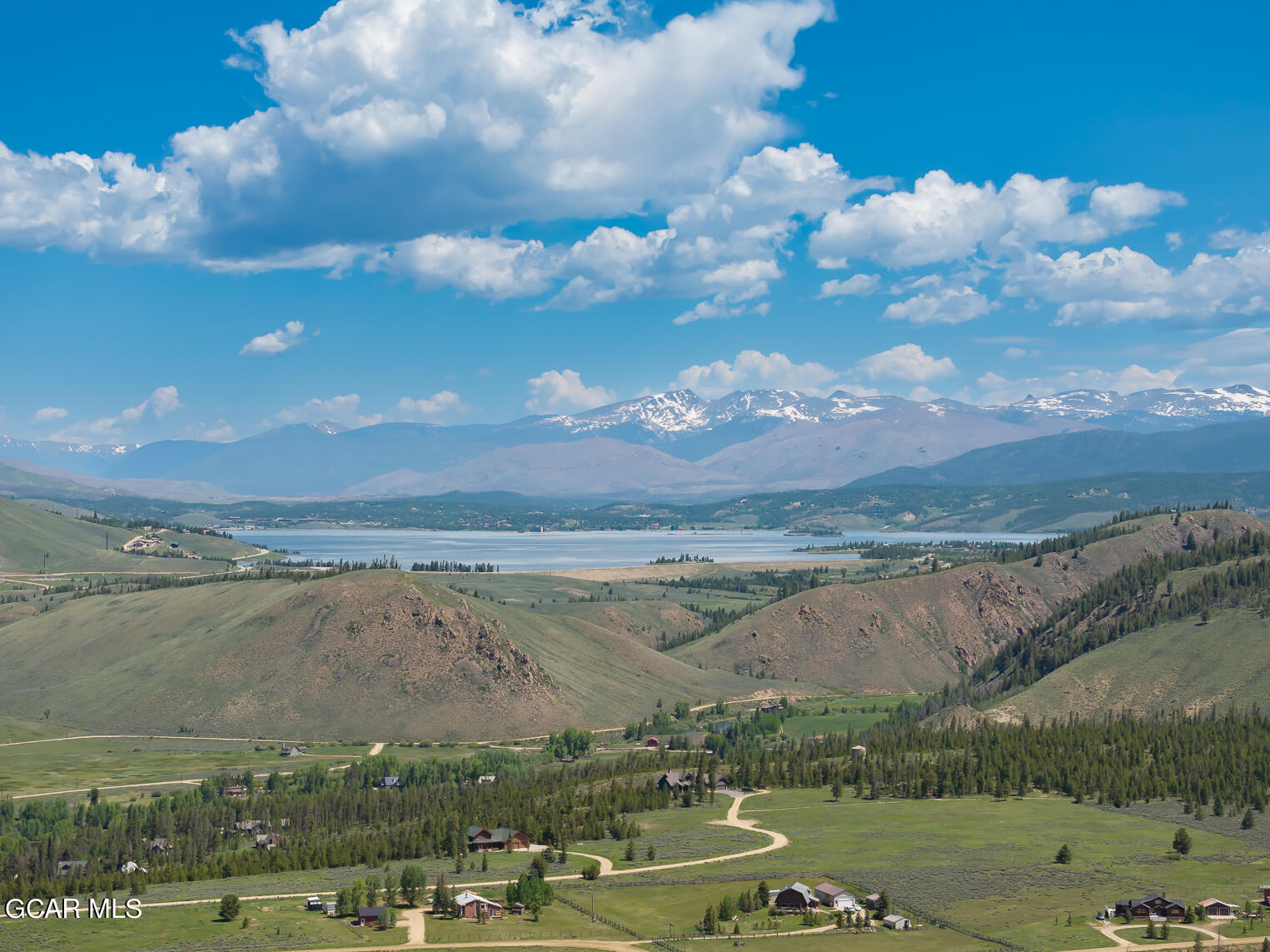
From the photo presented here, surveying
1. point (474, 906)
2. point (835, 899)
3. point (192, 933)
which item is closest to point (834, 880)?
point (835, 899)

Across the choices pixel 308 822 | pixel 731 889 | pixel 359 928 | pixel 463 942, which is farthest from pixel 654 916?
pixel 308 822

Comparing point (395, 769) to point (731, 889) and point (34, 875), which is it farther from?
point (731, 889)

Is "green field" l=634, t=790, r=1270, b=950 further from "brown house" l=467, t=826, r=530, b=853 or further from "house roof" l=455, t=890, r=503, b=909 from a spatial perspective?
"brown house" l=467, t=826, r=530, b=853

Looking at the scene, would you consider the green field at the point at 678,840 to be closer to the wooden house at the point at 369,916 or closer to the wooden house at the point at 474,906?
the wooden house at the point at 474,906

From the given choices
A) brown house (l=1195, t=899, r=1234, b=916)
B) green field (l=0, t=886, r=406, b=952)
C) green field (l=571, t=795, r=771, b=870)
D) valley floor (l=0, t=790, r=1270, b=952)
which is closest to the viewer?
green field (l=0, t=886, r=406, b=952)

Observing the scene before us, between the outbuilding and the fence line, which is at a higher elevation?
the outbuilding

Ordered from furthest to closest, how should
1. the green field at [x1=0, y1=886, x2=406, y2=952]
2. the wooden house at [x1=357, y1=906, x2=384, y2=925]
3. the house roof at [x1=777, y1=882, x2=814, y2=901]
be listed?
the house roof at [x1=777, y1=882, x2=814, y2=901] < the wooden house at [x1=357, y1=906, x2=384, y2=925] < the green field at [x1=0, y1=886, x2=406, y2=952]

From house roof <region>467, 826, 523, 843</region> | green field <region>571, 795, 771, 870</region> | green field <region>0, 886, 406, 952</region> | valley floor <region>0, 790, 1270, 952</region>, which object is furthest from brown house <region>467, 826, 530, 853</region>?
green field <region>0, 886, 406, 952</region>

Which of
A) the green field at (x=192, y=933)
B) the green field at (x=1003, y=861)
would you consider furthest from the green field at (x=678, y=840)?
the green field at (x=192, y=933)
